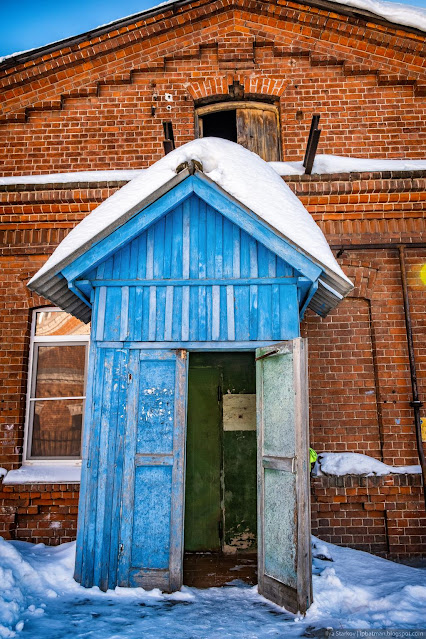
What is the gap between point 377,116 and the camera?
712cm

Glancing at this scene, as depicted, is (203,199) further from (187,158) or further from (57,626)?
(57,626)

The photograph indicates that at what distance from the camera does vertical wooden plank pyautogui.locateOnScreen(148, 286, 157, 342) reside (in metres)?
4.62

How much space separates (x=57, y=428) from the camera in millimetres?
6426

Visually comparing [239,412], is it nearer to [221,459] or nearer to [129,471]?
[221,459]

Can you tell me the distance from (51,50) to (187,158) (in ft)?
14.4

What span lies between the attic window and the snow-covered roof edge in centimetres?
165

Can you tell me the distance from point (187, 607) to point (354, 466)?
2731 mm

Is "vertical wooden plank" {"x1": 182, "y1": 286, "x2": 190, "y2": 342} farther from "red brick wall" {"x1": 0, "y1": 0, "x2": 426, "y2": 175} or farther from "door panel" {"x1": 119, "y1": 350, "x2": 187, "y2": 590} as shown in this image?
"red brick wall" {"x1": 0, "y1": 0, "x2": 426, "y2": 175}

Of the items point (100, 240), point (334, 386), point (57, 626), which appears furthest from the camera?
point (334, 386)

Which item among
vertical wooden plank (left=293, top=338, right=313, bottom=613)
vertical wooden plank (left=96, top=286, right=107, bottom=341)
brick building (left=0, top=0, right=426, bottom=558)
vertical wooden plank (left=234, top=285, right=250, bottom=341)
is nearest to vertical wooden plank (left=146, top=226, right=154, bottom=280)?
vertical wooden plank (left=96, top=286, right=107, bottom=341)

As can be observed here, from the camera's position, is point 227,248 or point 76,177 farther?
point 76,177

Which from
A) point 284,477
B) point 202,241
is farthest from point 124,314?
point 284,477

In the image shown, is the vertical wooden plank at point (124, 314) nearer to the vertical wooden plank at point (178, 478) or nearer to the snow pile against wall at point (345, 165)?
the vertical wooden plank at point (178, 478)

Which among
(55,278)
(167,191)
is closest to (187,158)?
(167,191)
